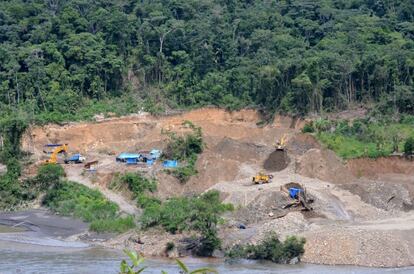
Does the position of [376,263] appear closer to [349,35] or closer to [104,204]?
[104,204]

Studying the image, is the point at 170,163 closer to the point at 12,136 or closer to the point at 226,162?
the point at 226,162

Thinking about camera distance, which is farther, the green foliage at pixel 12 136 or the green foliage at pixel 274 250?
the green foliage at pixel 12 136

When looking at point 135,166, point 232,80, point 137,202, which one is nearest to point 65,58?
point 232,80

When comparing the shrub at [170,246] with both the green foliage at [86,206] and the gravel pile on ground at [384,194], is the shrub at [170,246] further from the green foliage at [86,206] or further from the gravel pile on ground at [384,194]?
the gravel pile on ground at [384,194]

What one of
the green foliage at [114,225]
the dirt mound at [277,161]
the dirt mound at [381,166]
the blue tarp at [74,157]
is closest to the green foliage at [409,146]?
the dirt mound at [381,166]

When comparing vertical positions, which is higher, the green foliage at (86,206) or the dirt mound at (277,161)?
the dirt mound at (277,161)

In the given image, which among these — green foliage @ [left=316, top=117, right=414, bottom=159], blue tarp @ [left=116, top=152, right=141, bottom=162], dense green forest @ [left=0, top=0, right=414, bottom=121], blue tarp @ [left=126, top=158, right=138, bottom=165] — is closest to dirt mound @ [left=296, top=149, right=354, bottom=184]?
green foliage @ [left=316, top=117, right=414, bottom=159]

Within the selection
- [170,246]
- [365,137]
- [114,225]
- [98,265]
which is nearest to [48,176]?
[114,225]
